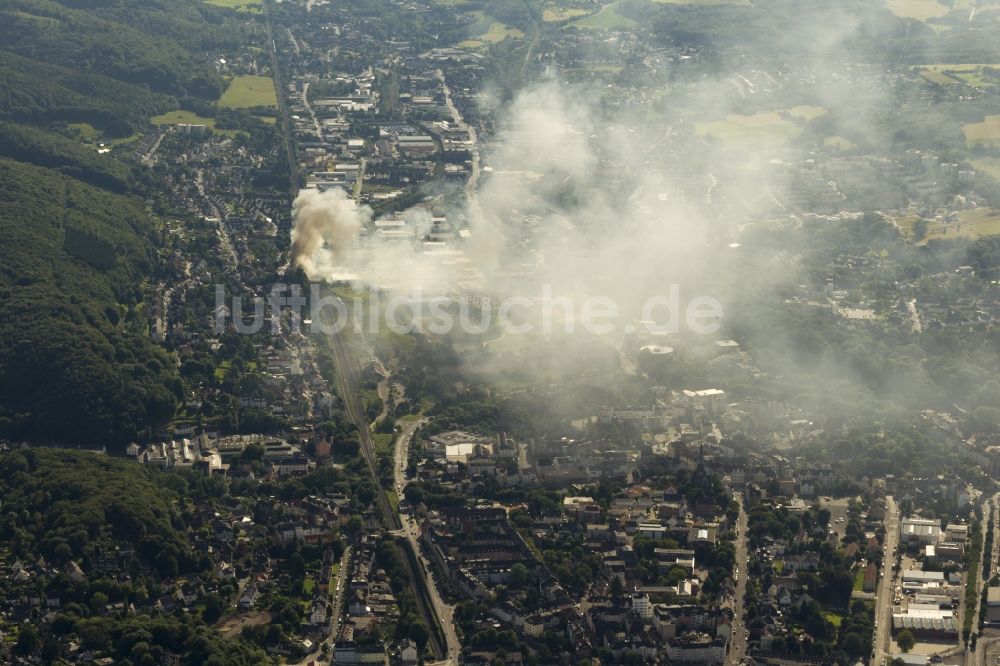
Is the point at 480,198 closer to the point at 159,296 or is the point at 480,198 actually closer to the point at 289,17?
the point at 159,296

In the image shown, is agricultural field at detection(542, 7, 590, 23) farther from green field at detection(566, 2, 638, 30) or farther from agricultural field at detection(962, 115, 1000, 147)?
agricultural field at detection(962, 115, 1000, 147)

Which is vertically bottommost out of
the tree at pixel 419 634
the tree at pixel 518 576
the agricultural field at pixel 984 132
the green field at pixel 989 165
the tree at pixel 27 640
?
the tree at pixel 27 640

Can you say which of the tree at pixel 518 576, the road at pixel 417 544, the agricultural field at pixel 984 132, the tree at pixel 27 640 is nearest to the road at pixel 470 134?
the agricultural field at pixel 984 132

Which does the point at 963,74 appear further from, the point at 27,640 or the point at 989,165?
the point at 27,640

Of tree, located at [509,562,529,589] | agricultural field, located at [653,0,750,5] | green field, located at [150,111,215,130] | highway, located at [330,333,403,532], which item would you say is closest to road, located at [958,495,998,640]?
tree, located at [509,562,529,589]

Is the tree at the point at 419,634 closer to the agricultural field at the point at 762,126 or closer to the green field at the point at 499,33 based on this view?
the agricultural field at the point at 762,126

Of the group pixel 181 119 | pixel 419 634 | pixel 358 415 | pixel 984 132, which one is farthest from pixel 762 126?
pixel 419 634

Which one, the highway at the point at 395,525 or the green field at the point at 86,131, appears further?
the green field at the point at 86,131
